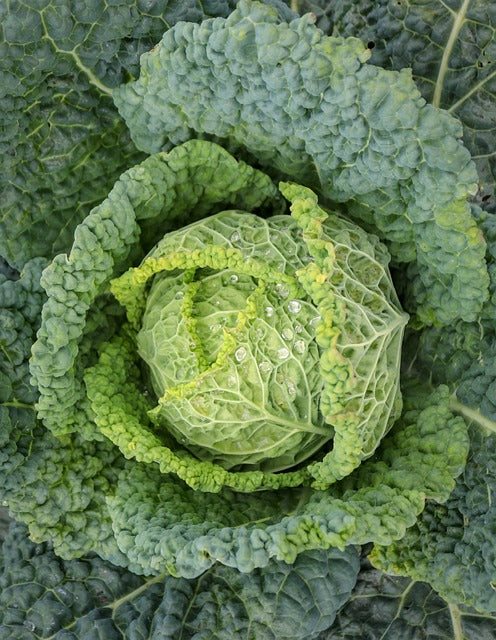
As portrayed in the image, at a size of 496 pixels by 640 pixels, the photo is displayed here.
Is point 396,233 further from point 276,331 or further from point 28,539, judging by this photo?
point 28,539

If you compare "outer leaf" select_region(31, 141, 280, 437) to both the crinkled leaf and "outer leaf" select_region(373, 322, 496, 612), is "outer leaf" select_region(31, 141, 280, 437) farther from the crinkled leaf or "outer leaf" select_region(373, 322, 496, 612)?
the crinkled leaf

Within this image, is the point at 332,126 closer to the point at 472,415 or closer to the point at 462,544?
the point at 472,415

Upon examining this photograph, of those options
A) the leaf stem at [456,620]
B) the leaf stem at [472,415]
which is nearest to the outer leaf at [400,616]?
the leaf stem at [456,620]

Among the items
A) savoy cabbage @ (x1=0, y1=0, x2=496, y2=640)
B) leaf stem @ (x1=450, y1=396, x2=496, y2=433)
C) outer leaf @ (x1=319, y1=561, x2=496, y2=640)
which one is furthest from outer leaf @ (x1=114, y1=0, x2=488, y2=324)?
outer leaf @ (x1=319, y1=561, x2=496, y2=640)

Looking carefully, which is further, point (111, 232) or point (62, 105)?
point (62, 105)

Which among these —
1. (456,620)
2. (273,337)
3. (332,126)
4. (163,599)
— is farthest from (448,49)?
(163,599)

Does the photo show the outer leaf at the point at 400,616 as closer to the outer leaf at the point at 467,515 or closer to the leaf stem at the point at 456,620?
the leaf stem at the point at 456,620

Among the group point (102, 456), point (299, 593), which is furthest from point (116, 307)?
point (299, 593)
